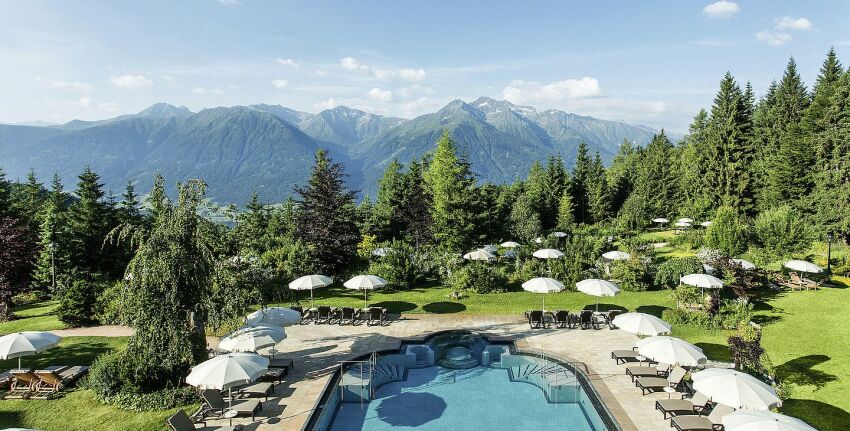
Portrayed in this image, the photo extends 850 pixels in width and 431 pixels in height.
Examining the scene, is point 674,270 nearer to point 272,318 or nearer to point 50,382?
point 272,318

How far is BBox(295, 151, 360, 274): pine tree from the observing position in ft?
83.3

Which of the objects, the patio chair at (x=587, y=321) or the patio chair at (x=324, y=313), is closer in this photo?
the patio chair at (x=587, y=321)

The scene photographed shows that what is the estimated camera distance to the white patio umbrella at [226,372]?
1003 centimetres

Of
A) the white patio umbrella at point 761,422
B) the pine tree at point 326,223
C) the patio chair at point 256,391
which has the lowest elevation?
the patio chair at point 256,391

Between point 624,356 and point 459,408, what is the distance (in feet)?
18.9

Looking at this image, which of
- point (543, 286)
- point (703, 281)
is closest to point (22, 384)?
point (543, 286)

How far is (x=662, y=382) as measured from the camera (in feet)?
39.8

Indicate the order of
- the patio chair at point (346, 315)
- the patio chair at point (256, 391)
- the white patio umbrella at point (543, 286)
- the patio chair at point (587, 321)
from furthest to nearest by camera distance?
the patio chair at point (346, 315)
the white patio umbrella at point (543, 286)
the patio chair at point (587, 321)
the patio chair at point (256, 391)

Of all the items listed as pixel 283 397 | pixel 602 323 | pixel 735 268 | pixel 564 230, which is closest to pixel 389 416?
pixel 283 397

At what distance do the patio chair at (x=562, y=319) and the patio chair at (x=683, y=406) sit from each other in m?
6.59

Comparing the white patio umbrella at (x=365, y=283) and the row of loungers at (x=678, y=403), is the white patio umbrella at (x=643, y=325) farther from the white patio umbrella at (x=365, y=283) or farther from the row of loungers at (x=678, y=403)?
the white patio umbrella at (x=365, y=283)

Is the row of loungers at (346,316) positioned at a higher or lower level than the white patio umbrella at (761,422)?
lower

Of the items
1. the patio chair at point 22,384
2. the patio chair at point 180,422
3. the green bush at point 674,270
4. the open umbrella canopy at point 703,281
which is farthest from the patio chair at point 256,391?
the green bush at point 674,270

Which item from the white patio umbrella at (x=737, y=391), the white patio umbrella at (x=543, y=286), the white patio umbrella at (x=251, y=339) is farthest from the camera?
the white patio umbrella at (x=543, y=286)
